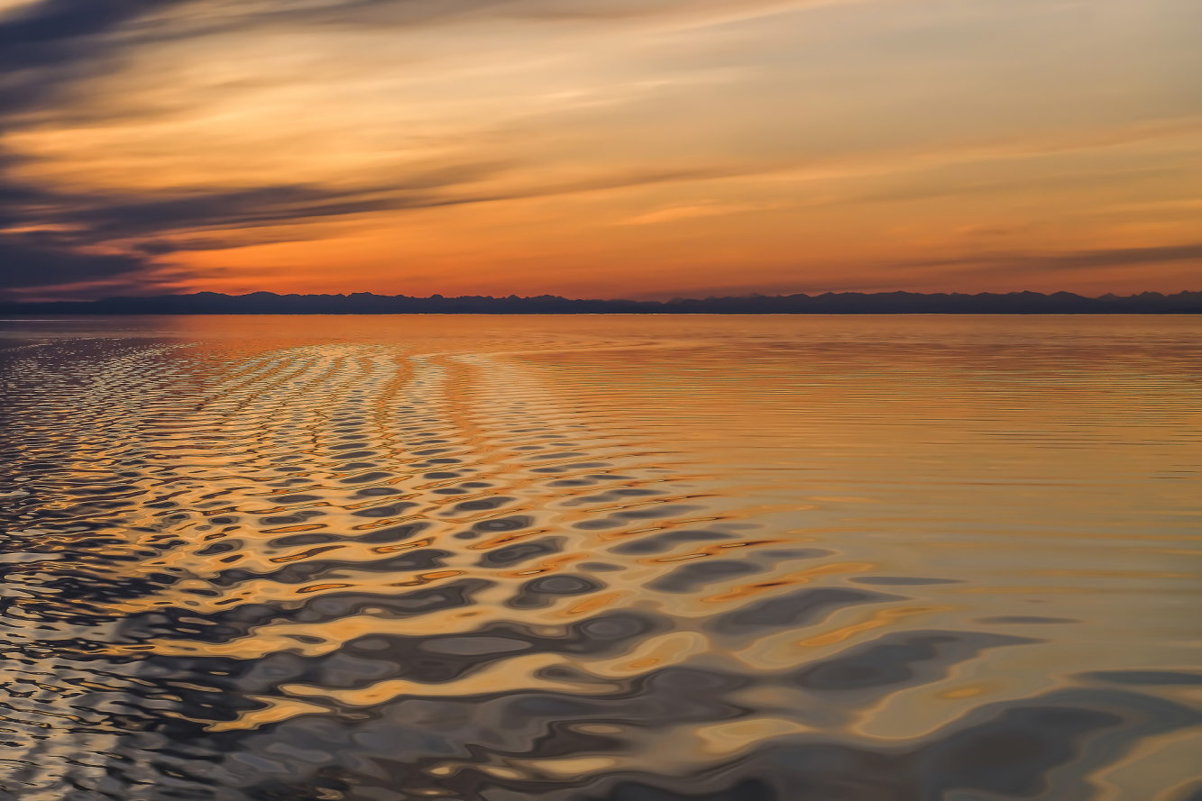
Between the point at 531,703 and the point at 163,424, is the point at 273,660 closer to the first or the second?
the point at 531,703

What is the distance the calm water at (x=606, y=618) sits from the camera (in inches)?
203

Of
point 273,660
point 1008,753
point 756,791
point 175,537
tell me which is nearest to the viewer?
point 756,791

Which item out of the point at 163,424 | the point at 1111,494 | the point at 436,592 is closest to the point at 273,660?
the point at 436,592

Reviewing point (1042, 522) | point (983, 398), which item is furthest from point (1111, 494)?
point (983, 398)

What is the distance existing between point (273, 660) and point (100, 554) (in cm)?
412

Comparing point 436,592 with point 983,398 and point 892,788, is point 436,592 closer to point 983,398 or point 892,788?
point 892,788

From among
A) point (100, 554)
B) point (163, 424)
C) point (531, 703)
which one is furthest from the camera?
point (163, 424)

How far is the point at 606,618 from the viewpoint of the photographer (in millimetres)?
7723

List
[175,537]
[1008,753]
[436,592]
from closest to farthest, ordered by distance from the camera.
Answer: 1. [1008,753]
2. [436,592]
3. [175,537]

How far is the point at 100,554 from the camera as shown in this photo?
988 centimetres

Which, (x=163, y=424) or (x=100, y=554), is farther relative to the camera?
(x=163, y=424)

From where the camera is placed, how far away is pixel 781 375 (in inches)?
1406

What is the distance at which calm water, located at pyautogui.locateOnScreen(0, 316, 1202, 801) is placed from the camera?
5156 millimetres

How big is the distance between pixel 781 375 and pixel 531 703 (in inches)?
1206
